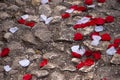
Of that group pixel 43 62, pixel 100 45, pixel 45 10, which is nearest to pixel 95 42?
pixel 100 45

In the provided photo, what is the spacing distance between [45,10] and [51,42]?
78cm

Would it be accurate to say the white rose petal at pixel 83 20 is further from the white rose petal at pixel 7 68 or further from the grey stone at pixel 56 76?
the white rose petal at pixel 7 68

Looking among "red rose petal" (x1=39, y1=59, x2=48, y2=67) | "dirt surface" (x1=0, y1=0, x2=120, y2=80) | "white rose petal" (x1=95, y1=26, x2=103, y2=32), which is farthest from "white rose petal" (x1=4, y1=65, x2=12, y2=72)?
"white rose petal" (x1=95, y1=26, x2=103, y2=32)

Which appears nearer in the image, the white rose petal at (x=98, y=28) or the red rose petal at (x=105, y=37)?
the red rose petal at (x=105, y=37)

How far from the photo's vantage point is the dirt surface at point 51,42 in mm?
4656

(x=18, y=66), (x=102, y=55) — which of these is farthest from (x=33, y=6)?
(x=102, y=55)

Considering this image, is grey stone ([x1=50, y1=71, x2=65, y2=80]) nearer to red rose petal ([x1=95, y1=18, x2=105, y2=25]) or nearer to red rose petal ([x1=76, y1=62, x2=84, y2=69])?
→ red rose petal ([x1=76, y1=62, x2=84, y2=69])

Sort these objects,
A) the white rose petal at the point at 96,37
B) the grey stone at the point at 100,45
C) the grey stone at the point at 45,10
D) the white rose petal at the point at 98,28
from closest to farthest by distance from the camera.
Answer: the grey stone at the point at 100,45 → the white rose petal at the point at 96,37 → the white rose petal at the point at 98,28 → the grey stone at the point at 45,10

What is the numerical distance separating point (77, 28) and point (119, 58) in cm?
92

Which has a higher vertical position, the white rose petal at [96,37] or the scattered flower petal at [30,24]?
the white rose petal at [96,37]

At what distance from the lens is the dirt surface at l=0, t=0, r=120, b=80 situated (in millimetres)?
4656

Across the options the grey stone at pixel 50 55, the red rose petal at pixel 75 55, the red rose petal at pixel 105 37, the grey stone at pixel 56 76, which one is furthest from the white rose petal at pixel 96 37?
the grey stone at pixel 56 76

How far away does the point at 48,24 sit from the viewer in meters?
5.43

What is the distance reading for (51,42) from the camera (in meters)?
5.14
